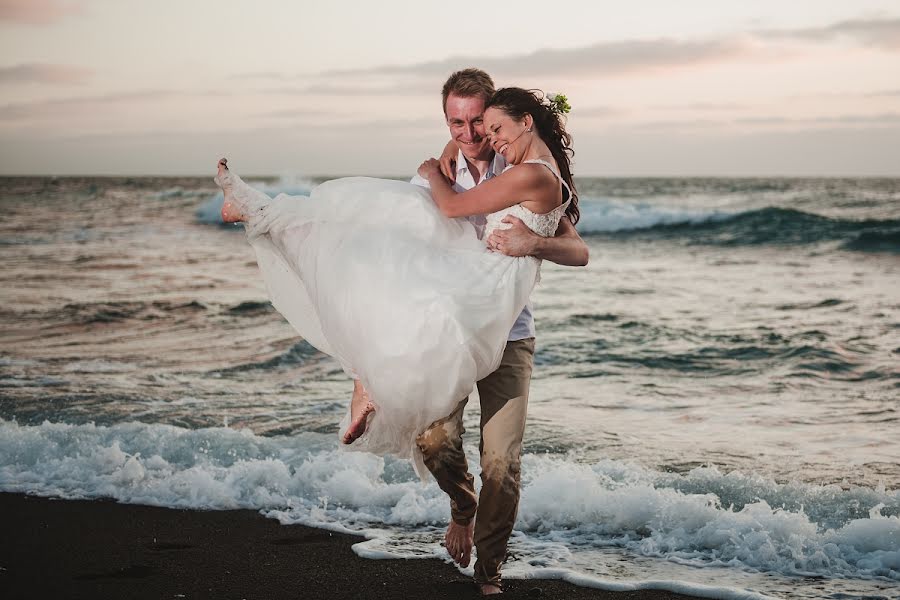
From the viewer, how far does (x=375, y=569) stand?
15.0ft

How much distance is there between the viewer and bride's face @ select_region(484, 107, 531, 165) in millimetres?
3883

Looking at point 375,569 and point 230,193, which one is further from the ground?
point 230,193

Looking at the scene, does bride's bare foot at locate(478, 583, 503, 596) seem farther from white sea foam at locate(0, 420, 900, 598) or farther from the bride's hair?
the bride's hair

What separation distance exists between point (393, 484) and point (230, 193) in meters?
2.53

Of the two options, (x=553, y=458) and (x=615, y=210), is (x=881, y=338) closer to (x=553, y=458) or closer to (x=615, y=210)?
(x=553, y=458)

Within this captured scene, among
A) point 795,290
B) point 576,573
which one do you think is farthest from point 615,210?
point 576,573

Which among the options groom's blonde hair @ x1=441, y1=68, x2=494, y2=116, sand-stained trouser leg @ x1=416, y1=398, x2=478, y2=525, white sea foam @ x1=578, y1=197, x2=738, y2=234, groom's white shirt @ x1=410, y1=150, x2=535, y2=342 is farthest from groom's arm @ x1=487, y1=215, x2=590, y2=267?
white sea foam @ x1=578, y1=197, x2=738, y2=234

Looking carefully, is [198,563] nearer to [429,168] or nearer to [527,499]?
[527,499]

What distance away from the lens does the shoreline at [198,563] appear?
13.8 feet

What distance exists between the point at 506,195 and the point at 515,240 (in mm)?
200

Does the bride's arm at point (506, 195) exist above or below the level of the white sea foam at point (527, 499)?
above

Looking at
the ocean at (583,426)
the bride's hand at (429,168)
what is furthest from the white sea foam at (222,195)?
the bride's hand at (429,168)

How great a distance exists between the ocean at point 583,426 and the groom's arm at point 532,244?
170 centimetres

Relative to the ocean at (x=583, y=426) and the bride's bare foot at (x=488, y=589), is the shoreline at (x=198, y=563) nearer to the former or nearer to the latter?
the bride's bare foot at (x=488, y=589)
